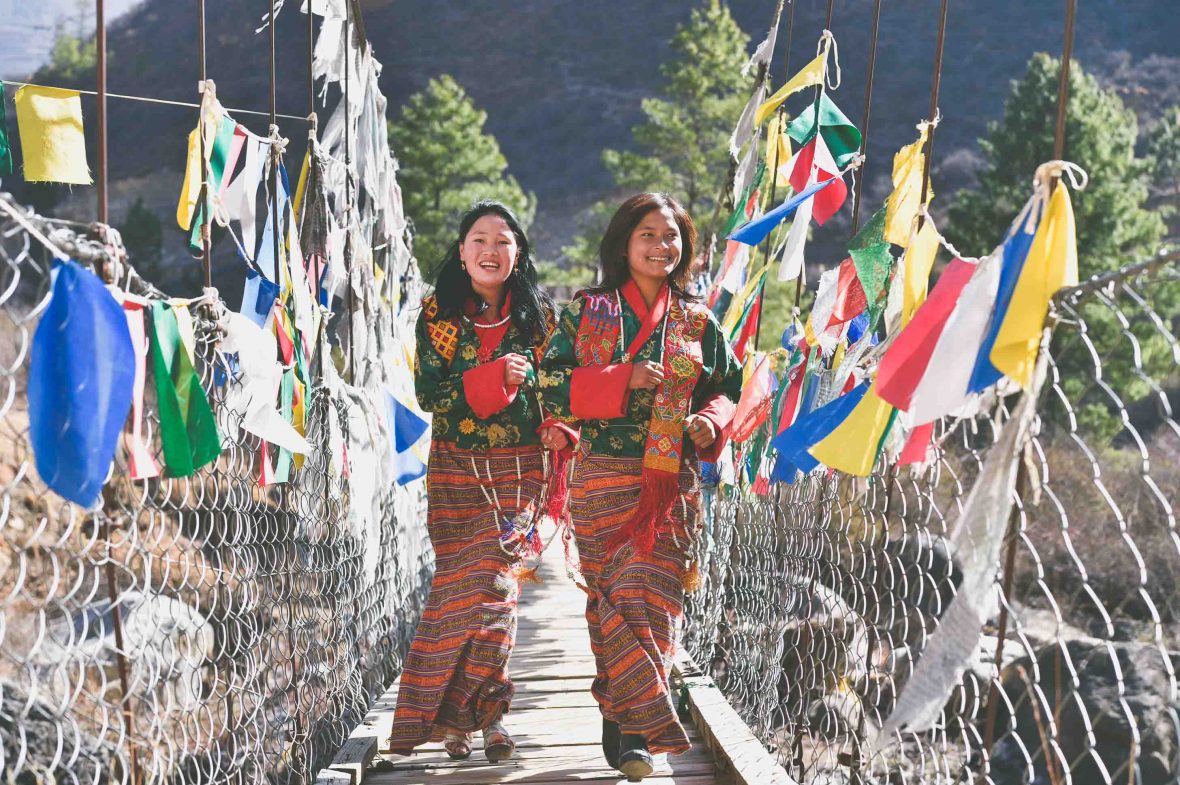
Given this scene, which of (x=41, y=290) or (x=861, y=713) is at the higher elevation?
(x=41, y=290)

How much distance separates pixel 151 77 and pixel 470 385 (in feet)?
125

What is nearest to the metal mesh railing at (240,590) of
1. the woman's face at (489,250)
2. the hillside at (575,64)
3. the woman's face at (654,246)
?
the woman's face at (489,250)

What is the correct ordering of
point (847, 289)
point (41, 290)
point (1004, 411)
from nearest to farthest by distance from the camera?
point (41, 290), point (1004, 411), point (847, 289)

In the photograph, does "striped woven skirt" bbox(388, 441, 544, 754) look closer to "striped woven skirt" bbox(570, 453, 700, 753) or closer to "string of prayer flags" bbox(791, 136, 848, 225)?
"striped woven skirt" bbox(570, 453, 700, 753)

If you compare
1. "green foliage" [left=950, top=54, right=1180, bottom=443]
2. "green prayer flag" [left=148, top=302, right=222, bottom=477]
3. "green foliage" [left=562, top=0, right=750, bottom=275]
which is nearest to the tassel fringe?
"green prayer flag" [left=148, top=302, right=222, bottom=477]

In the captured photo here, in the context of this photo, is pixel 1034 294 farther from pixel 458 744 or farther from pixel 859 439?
pixel 458 744

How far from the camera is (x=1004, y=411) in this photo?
1.49m

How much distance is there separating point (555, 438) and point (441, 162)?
14.9 meters

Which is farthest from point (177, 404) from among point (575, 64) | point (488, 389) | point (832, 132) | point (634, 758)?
point (575, 64)

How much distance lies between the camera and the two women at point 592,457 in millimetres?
2449

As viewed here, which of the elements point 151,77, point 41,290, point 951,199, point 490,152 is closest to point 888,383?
point 41,290

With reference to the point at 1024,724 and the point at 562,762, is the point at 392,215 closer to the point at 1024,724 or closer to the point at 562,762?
the point at 562,762

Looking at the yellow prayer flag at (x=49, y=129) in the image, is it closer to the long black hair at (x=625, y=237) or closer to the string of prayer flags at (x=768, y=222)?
the long black hair at (x=625, y=237)

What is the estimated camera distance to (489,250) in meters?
2.67
